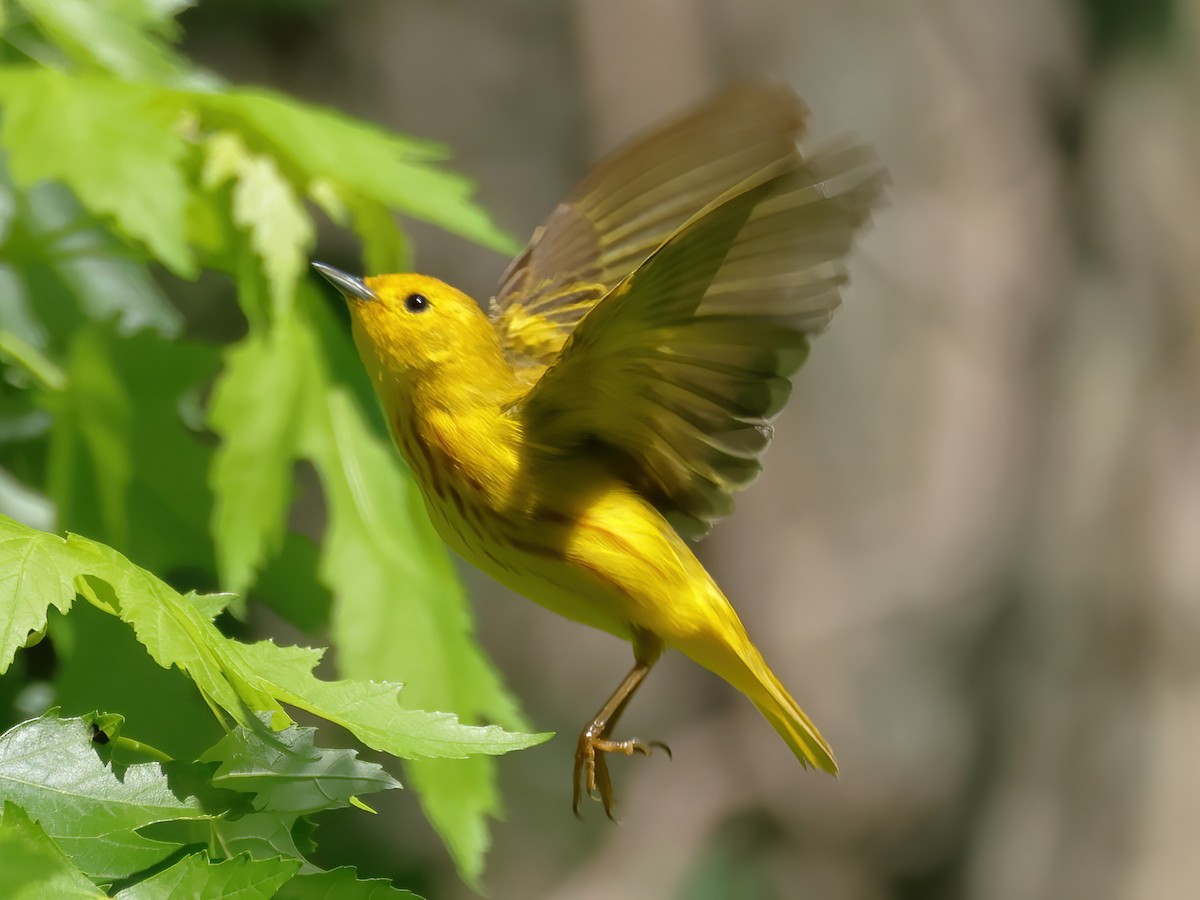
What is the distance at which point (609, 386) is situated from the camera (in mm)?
728

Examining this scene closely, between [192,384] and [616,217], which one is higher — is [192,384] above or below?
below

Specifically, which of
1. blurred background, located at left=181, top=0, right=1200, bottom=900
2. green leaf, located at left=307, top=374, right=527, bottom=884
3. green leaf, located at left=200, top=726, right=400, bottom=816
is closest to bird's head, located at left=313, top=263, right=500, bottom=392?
green leaf, located at left=307, top=374, right=527, bottom=884

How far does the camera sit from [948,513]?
3113 millimetres

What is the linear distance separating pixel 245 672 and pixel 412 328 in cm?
30

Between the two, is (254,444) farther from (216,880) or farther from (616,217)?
(216,880)

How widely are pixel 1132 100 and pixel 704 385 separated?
2.71 metres

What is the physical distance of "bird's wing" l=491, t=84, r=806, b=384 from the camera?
86 cm

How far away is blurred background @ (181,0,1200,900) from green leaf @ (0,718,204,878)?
2.17 meters

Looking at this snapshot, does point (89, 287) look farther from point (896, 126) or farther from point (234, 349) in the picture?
point (896, 126)

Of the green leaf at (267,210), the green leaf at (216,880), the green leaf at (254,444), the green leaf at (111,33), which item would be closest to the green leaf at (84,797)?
the green leaf at (216,880)

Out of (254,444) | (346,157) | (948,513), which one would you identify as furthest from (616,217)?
Answer: (948,513)

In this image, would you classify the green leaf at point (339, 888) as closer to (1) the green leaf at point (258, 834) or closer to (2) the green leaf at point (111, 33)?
(1) the green leaf at point (258, 834)

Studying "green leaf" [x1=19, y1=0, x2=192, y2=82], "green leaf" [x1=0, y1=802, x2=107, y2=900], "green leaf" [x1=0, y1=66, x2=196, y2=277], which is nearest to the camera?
"green leaf" [x1=0, y1=802, x2=107, y2=900]

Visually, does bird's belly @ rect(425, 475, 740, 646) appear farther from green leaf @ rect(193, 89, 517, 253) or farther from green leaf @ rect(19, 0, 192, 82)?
green leaf @ rect(19, 0, 192, 82)
